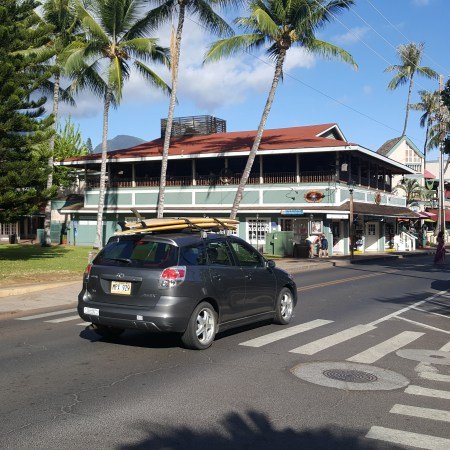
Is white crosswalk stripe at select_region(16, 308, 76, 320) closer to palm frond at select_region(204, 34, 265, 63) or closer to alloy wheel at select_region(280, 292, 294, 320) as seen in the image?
alloy wheel at select_region(280, 292, 294, 320)

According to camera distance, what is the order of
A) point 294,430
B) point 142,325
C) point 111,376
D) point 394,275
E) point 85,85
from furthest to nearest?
1. point 85,85
2. point 394,275
3. point 142,325
4. point 111,376
5. point 294,430

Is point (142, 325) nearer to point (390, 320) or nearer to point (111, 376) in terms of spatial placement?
point (111, 376)

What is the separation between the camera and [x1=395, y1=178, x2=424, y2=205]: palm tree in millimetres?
52062

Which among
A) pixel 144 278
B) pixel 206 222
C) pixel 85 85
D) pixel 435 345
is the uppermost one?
pixel 85 85

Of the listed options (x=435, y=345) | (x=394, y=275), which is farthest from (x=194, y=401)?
(x=394, y=275)

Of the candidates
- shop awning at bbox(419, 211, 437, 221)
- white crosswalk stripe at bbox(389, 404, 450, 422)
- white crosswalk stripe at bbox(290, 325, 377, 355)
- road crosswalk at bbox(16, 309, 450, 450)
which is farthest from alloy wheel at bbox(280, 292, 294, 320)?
shop awning at bbox(419, 211, 437, 221)

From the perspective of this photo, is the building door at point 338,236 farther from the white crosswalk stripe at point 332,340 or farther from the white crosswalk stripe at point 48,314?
the white crosswalk stripe at point 332,340

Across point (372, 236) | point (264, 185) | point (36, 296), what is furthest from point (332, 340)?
point (372, 236)

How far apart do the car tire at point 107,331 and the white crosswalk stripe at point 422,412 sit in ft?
15.5

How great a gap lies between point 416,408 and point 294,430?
1435 millimetres

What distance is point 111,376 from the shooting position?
6809mm

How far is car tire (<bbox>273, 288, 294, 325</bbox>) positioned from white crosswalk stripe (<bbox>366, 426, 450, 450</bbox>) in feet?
16.8

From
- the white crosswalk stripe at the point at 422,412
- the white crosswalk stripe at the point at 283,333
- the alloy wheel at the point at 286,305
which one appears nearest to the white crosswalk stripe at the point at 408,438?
the white crosswalk stripe at the point at 422,412

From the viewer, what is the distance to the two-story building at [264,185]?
32.7 metres
